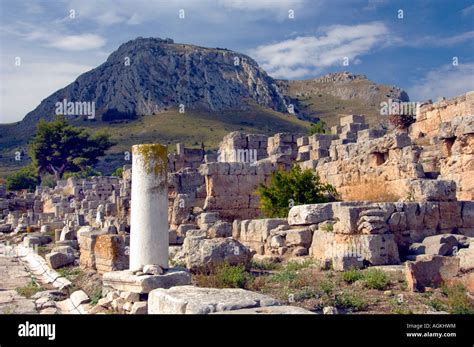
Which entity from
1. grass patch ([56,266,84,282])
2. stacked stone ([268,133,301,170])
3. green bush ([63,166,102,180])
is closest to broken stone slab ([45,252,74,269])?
grass patch ([56,266,84,282])

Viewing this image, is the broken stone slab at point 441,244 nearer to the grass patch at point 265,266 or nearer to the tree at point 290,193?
the grass patch at point 265,266

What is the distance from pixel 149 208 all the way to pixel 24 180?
5803cm

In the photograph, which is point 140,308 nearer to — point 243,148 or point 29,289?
point 29,289

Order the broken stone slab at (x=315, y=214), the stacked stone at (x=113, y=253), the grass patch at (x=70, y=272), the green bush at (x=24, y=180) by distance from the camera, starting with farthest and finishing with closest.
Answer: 1. the green bush at (x=24, y=180)
2. the broken stone slab at (x=315, y=214)
3. the grass patch at (x=70, y=272)
4. the stacked stone at (x=113, y=253)

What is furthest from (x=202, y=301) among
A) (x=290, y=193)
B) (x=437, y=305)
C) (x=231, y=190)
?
(x=231, y=190)

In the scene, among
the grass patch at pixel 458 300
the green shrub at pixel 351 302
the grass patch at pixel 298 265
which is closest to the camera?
the grass patch at pixel 458 300

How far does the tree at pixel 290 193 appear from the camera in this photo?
1669cm

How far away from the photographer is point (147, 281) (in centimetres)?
874

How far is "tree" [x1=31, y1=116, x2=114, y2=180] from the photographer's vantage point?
63.7 m

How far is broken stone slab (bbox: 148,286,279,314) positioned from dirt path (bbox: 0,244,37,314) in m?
3.26

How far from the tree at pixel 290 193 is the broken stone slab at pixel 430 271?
6.94 meters

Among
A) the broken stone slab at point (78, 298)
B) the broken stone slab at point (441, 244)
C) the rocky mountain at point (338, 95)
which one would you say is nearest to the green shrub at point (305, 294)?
the broken stone slab at point (441, 244)

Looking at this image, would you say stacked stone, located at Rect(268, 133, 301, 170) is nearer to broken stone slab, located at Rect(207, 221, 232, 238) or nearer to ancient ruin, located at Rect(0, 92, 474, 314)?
ancient ruin, located at Rect(0, 92, 474, 314)
